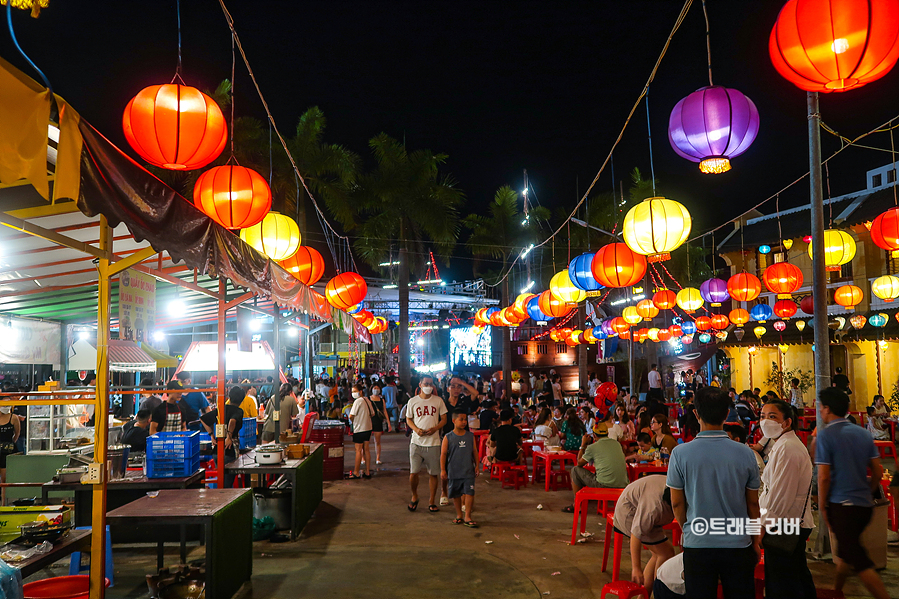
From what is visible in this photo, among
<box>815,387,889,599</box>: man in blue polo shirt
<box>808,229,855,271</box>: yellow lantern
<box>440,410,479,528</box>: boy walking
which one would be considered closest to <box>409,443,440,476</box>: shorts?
<box>440,410,479,528</box>: boy walking

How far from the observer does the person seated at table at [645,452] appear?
9531 millimetres

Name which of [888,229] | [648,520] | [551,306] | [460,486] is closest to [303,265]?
[460,486]

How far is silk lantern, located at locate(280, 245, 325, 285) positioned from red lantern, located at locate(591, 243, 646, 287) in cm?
490

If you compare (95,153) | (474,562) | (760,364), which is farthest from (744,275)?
(760,364)

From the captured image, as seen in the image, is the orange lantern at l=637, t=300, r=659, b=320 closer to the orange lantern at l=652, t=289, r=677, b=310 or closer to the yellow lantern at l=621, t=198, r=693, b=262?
the orange lantern at l=652, t=289, r=677, b=310

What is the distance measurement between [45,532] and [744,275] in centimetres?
1397

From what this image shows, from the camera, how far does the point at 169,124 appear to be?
17.1 ft

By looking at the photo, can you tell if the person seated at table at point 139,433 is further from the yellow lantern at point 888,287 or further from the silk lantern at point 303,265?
the yellow lantern at point 888,287

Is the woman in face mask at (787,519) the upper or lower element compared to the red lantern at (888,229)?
lower

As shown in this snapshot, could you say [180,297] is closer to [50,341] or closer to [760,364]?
[50,341]

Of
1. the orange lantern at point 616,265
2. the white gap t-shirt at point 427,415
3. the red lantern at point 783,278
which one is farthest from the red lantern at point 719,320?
the white gap t-shirt at point 427,415

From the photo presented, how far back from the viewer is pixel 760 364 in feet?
94.9

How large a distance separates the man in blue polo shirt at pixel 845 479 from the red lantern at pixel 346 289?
8.85 metres

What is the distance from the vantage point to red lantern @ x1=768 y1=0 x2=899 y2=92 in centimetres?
412
